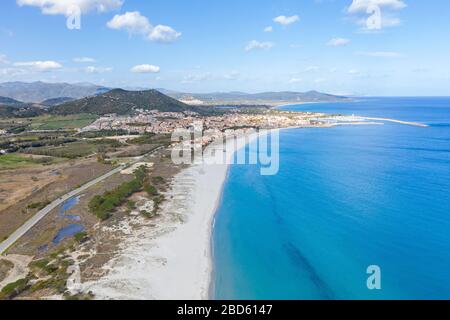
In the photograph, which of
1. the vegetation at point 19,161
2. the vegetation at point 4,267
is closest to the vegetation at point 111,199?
the vegetation at point 4,267

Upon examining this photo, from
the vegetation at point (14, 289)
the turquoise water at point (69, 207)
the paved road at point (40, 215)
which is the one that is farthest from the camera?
the turquoise water at point (69, 207)

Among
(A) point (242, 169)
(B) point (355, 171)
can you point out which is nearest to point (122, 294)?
(A) point (242, 169)

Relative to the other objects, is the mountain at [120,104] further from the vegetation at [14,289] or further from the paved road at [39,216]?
the vegetation at [14,289]

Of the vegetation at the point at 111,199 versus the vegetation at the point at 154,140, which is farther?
the vegetation at the point at 154,140

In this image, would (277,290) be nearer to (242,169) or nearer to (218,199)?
(218,199)

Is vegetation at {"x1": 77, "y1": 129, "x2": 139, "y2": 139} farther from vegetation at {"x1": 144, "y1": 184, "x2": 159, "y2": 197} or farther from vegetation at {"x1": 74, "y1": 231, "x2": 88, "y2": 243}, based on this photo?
vegetation at {"x1": 74, "y1": 231, "x2": 88, "y2": 243}
